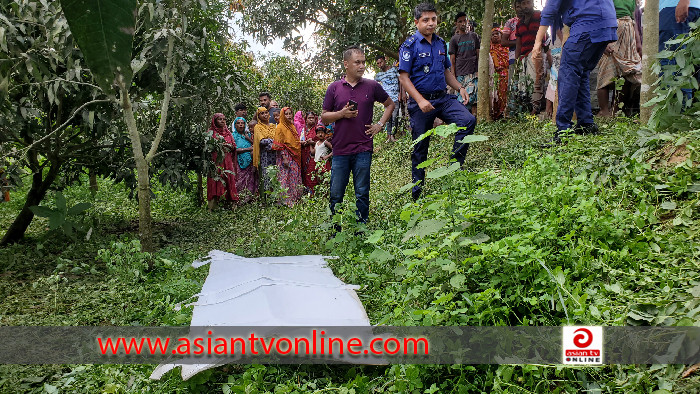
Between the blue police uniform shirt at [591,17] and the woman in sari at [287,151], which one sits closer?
the blue police uniform shirt at [591,17]

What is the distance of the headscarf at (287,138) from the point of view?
763 centimetres

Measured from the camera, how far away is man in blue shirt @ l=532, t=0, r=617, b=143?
13.6 ft

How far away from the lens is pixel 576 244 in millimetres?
2658

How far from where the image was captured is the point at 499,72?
8.00 m

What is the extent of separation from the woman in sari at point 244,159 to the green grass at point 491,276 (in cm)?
354

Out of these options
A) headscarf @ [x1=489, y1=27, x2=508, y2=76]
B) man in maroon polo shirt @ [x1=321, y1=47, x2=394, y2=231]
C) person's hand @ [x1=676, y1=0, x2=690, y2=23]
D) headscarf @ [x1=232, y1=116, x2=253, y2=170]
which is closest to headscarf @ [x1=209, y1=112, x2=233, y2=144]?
headscarf @ [x1=232, y1=116, x2=253, y2=170]

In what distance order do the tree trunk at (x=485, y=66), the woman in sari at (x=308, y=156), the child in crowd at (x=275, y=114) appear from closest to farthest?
the tree trunk at (x=485, y=66)
the woman in sari at (x=308, y=156)
the child in crowd at (x=275, y=114)

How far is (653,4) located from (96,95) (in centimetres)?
466

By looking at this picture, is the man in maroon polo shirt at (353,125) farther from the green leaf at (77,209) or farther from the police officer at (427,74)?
the green leaf at (77,209)

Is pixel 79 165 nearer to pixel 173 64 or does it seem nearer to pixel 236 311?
pixel 173 64

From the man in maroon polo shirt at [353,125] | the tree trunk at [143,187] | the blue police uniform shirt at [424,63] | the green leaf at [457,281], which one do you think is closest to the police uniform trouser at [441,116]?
the blue police uniform shirt at [424,63]

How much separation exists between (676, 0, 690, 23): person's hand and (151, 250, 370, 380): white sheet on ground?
4.30 metres

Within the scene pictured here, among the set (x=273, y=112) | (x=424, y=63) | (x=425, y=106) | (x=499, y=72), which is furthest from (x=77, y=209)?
(x=499, y=72)

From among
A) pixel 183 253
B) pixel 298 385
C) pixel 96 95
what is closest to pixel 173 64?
pixel 96 95
